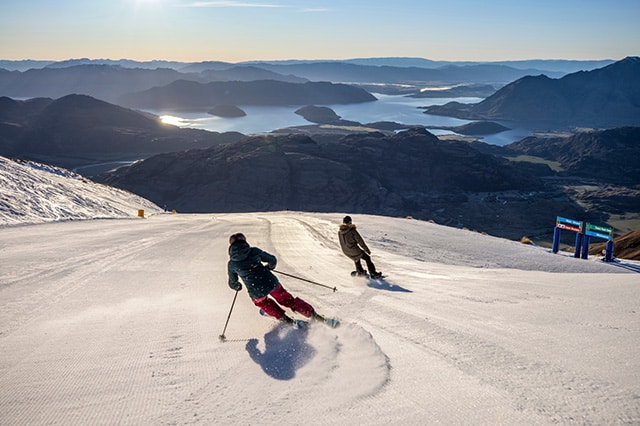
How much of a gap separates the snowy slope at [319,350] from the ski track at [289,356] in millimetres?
20

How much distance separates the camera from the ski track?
4.06 m

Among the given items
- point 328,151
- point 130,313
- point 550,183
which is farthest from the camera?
point 550,183

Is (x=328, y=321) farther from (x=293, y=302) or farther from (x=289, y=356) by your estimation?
(x=289, y=356)

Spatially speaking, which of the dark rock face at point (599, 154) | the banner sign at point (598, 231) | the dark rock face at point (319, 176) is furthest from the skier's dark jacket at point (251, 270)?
the dark rock face at point (599, 154)

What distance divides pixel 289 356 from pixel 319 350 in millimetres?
338

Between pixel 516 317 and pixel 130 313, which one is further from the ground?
pixel 516 317

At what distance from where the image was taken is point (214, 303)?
784 centimetres

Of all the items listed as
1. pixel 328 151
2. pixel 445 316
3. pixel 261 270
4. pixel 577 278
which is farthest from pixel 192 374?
pixel 328 151

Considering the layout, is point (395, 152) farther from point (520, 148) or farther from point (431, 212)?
point (520, 148)

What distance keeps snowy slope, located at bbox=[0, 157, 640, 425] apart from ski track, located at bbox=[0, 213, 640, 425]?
2 cm

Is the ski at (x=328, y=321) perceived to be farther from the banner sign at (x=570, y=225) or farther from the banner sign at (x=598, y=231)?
the banner sign at (x=570, y=225)

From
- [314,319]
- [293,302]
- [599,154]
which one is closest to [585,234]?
[314,319]

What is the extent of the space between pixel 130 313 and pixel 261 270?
2.18 metres

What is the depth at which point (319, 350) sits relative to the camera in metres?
5.57
